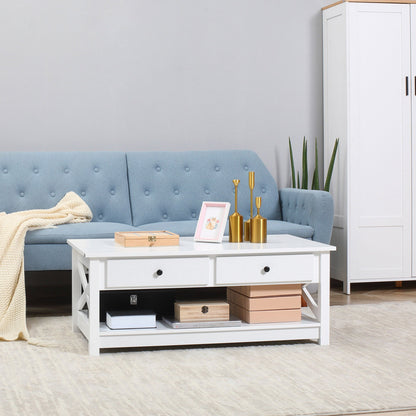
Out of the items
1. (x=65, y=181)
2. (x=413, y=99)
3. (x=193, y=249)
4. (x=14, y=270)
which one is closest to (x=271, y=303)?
(x=193, y=249)

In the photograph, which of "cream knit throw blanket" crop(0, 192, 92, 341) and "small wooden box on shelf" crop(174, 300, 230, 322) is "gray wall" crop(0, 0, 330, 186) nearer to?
"cream knit throw blanket" crop(0, 192, 92, 341)

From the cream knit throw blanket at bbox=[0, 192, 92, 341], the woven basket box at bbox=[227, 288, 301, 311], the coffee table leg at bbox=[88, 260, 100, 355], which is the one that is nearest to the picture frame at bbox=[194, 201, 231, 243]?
the woven basket box at bbox=[227, 288, 301, 311]

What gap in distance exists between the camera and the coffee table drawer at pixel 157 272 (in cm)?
271

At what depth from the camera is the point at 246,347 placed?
9.36ft

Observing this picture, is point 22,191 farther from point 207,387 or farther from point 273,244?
point 207,387

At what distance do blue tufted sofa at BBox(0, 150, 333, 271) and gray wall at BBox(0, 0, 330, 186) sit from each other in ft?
0.95

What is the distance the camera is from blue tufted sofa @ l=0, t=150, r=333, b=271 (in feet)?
12.7

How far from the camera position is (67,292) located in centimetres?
432

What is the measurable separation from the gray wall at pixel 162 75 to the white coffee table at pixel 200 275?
1.53m

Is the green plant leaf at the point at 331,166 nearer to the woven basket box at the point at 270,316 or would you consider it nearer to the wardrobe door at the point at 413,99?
the wardrobe door at the point at 413,99

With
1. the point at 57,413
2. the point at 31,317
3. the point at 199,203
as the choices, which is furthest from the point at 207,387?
the point at 199,203

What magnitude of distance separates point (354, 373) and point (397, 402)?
0.32 metres

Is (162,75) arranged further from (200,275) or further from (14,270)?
(200,275)

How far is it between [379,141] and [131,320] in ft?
7.00
